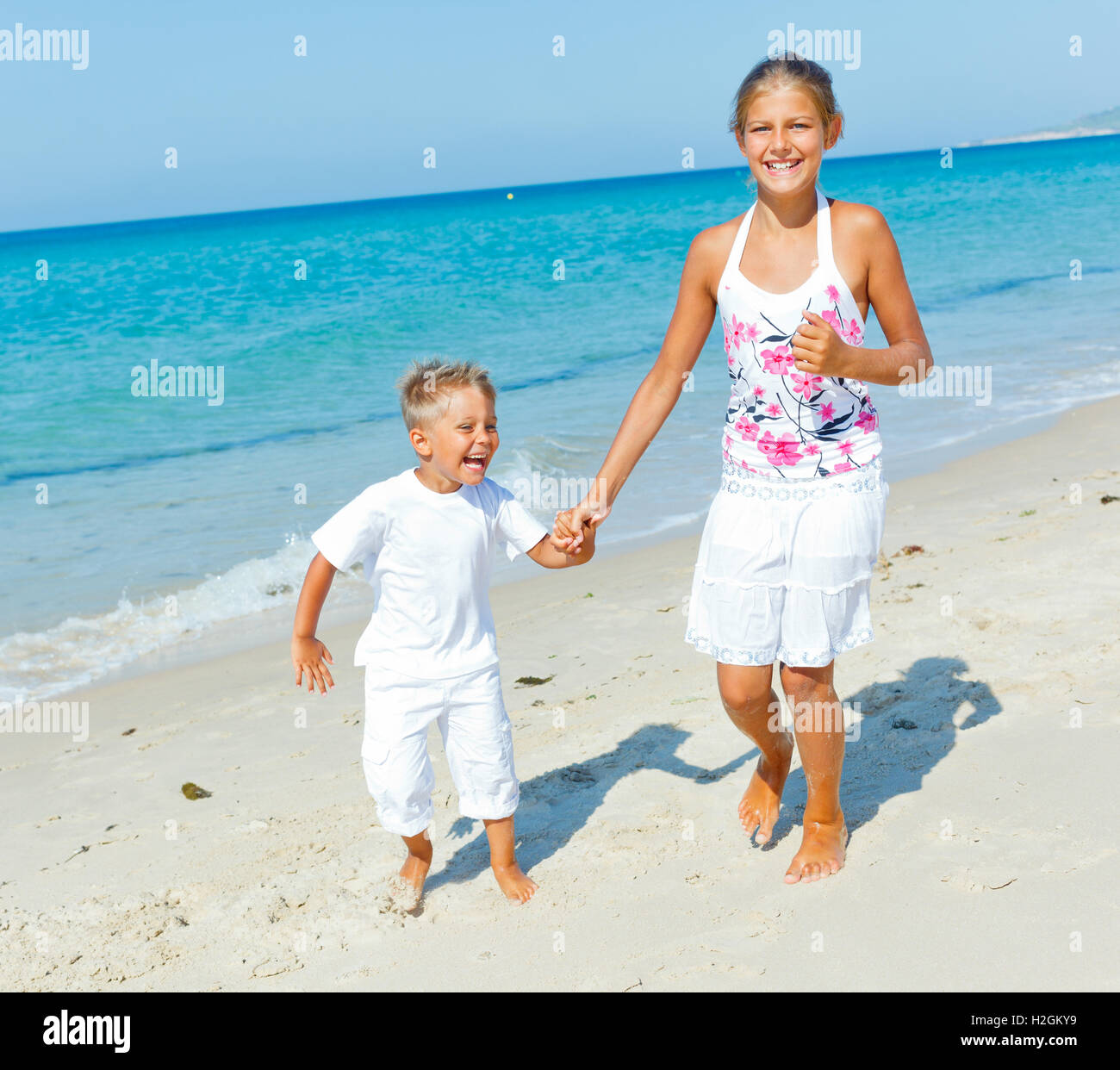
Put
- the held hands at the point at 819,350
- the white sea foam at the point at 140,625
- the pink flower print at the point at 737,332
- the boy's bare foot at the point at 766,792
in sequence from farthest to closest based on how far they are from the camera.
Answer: the white sea foam at the point at 140,625 → the boy's bare foot at the point at 766,792 → the pink flower print at the point at 737,332 → the held hands at the point at 819,350

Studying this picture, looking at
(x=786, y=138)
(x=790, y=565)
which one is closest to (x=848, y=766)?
(x=790, y=565)

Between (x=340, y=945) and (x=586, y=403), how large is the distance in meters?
9.46

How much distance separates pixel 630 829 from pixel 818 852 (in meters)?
0.63

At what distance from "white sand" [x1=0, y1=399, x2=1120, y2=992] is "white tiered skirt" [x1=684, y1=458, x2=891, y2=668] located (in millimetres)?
672

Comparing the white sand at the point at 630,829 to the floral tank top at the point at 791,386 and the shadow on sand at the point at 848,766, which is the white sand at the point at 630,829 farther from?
the floral tank top at the point at 791,386

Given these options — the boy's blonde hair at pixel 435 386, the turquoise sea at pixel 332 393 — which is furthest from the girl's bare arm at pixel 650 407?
the turquoise sea at pixel 332 393

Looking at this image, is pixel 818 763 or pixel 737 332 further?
pixel 818 763

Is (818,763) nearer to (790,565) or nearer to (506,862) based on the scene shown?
(790,565)

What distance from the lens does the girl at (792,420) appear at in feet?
8.64

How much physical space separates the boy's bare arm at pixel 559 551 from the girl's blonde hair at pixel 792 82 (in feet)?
3.75

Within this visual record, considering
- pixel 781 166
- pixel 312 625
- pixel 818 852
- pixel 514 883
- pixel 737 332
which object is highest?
pixel 781 166

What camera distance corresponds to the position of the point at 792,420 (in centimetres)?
273

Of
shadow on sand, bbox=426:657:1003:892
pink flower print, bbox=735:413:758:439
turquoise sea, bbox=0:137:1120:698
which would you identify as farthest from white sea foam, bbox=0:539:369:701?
pink flower print, bbox=735:413:758:439

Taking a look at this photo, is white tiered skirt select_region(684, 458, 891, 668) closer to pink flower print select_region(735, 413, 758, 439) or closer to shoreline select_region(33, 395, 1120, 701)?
pink flower print select_region(735, 413, 758, 439)
